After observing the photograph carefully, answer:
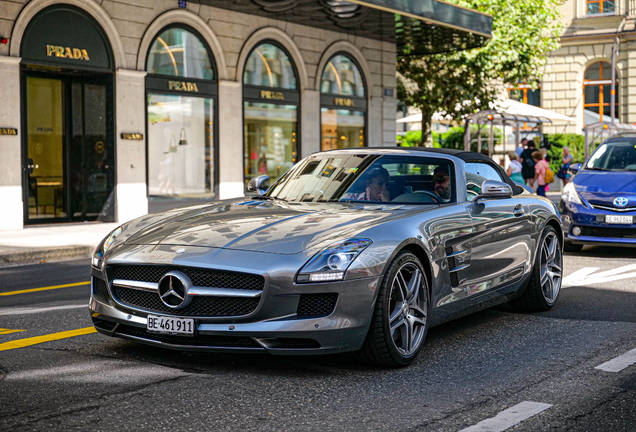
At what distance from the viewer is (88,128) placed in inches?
685

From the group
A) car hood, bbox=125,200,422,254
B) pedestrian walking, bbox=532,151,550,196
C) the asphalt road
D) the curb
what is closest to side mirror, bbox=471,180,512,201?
car hood, bbox=125,200,422,254

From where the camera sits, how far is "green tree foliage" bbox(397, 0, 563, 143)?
27234 mm

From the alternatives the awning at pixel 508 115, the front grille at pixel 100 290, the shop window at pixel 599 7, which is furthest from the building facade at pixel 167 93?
the shop window at pixel 599 7

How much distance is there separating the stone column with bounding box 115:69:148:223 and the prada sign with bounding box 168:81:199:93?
2.55 feet

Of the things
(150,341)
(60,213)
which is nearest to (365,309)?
(150,341)

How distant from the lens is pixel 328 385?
15.2ft

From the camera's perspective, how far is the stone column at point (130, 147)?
17.5 m

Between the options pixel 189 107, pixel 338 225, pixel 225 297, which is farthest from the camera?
pixel 189 107

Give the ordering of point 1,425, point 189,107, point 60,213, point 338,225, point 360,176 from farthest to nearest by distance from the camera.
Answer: point 189,107 → point 60,213 → point 360,176 → point 338,225 → point 1,425

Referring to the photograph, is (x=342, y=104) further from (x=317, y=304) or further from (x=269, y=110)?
(x=317, y=304)

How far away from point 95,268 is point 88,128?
12791mm

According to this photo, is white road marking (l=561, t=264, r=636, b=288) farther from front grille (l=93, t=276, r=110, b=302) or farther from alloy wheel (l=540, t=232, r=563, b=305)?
front grille (l=93, t=276, r=110, b=302)

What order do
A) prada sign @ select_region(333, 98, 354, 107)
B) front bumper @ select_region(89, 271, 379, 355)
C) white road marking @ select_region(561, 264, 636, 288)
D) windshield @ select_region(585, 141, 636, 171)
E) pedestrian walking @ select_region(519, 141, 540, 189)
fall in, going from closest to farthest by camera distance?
front bumper @ select_region(89, 271, 379, 355) < white road marking @ select_region(561, 264, 636, 288) < windshield @ select_region(585, 141, 636, 171) < pedestrian walking @ select_region(519, 141, 540, 189) < prada sign @ select_region(333, 98, 354, 107)

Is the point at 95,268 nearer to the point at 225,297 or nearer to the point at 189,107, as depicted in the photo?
the point at 225,297
